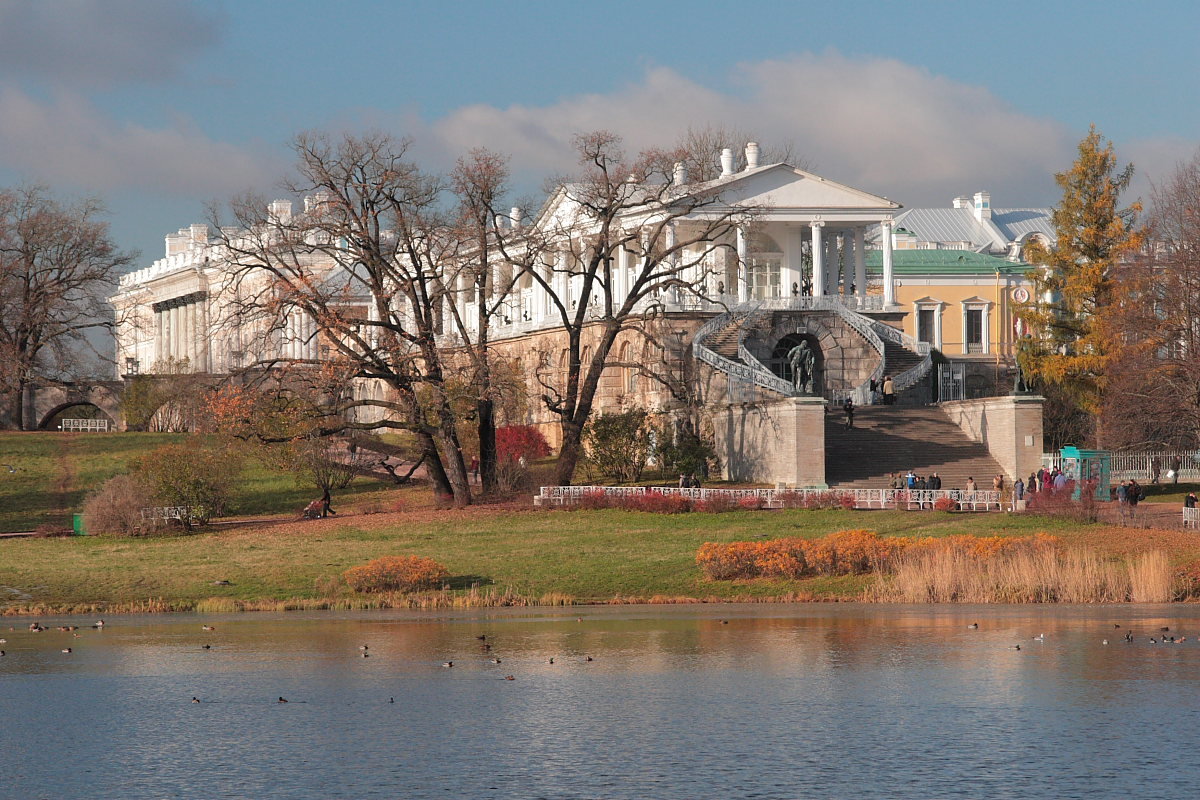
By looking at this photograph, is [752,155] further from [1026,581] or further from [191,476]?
[1026,581]

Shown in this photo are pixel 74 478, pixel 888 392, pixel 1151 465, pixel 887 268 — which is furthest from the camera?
pixel 887 268

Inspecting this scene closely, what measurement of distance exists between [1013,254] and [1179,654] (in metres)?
81.6

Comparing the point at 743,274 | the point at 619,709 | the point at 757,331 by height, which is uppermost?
the point at 743,274

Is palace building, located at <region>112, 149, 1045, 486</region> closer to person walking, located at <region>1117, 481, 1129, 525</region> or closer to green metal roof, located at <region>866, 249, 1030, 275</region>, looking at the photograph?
person walking, located at <region>1117, 481, 1129, 525</region>

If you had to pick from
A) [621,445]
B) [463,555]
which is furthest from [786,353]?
[463,555]

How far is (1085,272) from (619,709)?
4442 cm

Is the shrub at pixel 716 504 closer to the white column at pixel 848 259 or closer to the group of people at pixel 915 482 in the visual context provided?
the group of people at pixel 915 482

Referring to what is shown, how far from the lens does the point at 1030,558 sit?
117ft

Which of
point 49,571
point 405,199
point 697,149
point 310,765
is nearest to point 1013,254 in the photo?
point 697,149

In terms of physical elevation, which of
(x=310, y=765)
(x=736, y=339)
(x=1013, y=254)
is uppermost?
(x=1013, y=254)

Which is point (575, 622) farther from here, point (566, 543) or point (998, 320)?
point (998, 320)

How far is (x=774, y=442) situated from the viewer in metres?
55.4

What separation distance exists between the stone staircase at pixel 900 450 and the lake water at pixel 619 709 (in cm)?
2187

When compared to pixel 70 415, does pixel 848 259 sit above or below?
above
